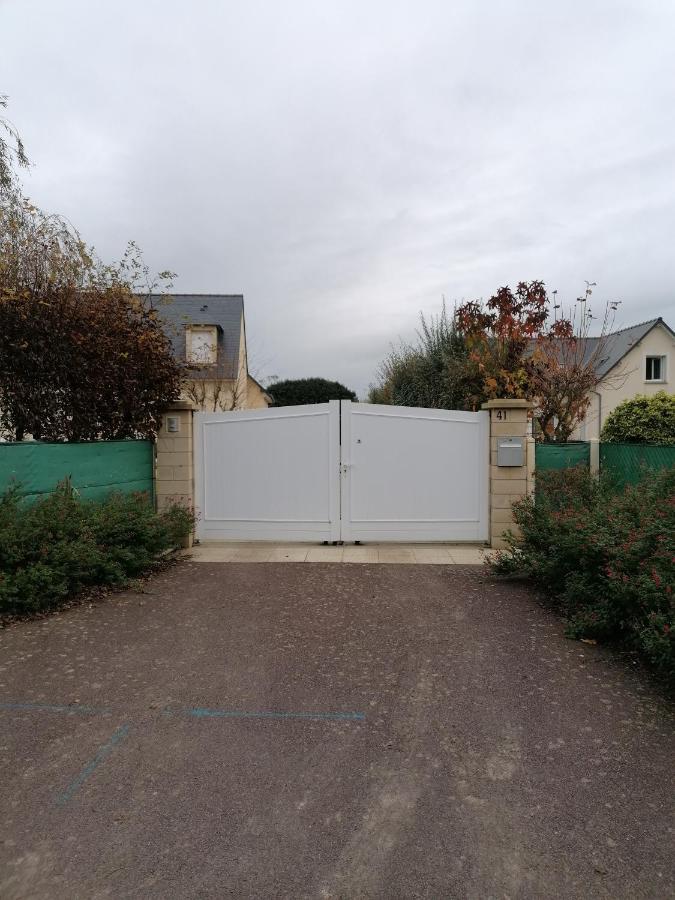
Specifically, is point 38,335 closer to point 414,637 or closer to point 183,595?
point 183,595

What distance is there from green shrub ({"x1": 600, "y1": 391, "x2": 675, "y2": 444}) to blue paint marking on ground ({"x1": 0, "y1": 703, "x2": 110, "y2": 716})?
1138 centimetres

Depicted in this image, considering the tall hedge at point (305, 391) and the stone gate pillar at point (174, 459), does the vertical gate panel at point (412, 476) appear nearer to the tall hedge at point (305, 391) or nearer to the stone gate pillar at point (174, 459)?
the stone gate pillar at point (174, 459)

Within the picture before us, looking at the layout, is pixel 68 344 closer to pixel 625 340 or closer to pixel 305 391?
pixel 625 340

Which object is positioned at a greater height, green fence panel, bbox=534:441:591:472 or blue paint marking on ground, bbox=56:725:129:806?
green fence panel, bbox=534:441:591:472

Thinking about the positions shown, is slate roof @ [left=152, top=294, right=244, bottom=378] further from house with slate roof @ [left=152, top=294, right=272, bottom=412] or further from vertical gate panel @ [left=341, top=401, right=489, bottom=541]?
vertical gate panel @ [left=341, top=401, right=489, bottom=541]

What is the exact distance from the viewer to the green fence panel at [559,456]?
8.75m

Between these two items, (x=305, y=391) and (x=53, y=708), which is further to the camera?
(x=305, y=391)

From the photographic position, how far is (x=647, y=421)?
12586 millimetres

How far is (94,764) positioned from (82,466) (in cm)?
451

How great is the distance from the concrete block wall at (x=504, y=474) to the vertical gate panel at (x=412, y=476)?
12 centimetres

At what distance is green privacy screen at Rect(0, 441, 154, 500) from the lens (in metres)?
5.99

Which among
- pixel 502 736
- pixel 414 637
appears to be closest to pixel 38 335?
pixel 414 637

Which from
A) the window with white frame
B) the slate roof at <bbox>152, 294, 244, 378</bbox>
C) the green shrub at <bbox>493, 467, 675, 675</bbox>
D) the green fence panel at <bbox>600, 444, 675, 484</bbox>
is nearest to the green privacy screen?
the green shrub at <bbox>493, 467, 675, 675</bbox>

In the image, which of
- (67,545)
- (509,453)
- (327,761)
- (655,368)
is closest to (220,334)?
(509,453)
